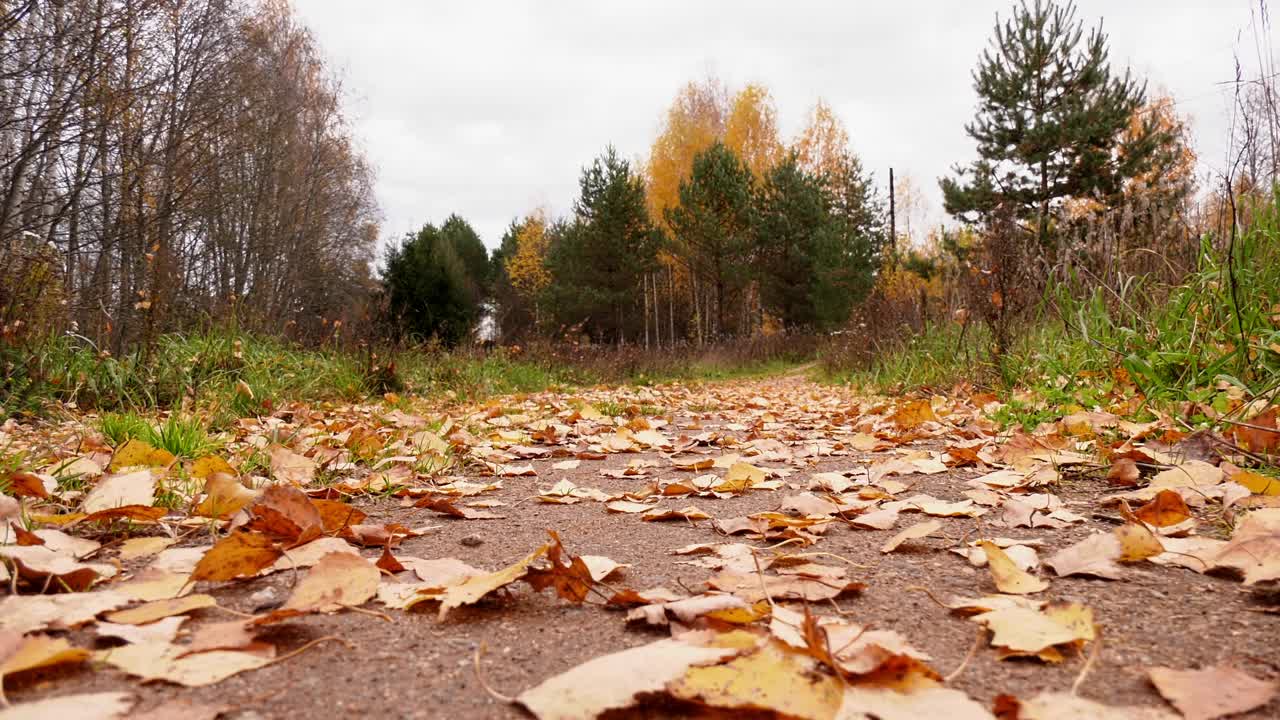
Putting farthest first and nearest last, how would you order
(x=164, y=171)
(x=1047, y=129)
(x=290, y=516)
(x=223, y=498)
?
(x=1047, y=129)
(x=164, y=171)
(x=223, y=498)
(x=290, y=516)

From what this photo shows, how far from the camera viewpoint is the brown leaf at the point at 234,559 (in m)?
1.03

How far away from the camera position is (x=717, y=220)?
68.6ft

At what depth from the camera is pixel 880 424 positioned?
357 cm

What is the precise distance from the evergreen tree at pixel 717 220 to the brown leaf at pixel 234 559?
796 inches

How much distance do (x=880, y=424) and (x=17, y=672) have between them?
341cm

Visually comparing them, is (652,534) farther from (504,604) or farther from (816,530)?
(504,604)

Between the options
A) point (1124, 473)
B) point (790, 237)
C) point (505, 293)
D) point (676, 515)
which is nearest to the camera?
point (676, 515)

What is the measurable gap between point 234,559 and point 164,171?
9.08 metres

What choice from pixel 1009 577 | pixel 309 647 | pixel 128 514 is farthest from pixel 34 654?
pixel 1009 577

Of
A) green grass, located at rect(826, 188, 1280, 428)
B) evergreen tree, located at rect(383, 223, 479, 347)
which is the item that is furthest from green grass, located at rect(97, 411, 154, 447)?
evergreen tree, located at rect(383, 223, 479, 347)

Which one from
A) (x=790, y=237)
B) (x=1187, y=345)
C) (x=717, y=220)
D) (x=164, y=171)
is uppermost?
(x=717, y=220)

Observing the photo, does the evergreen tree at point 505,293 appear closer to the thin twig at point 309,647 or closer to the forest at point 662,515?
the forest at point 662,515

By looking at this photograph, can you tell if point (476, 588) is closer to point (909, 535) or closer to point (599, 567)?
point (599, 567)

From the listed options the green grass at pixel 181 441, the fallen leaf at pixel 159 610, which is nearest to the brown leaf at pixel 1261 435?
the fallen leaf at pixel 159 610
